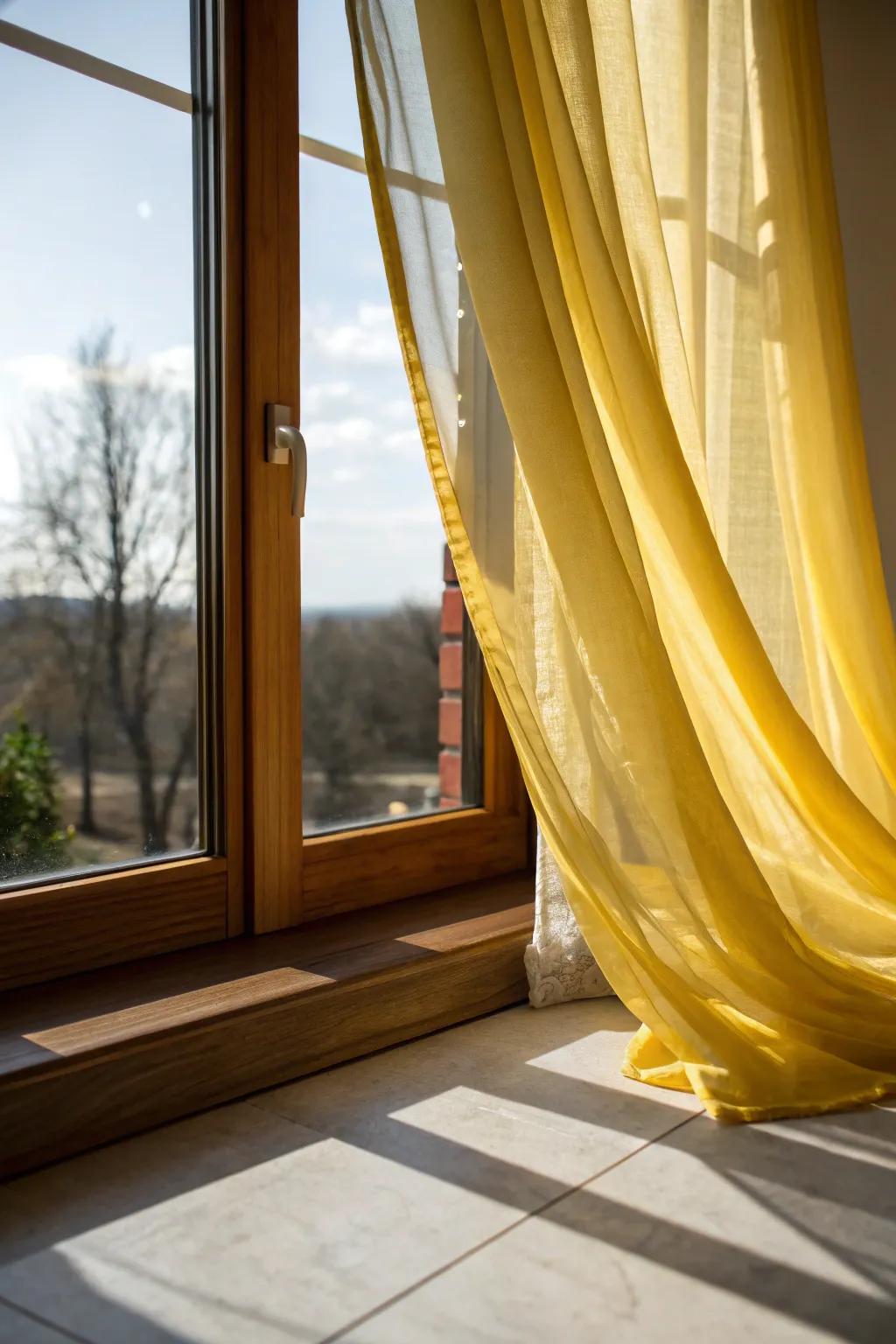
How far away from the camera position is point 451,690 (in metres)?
2.31

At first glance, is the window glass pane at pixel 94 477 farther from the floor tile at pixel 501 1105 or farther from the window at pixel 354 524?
the floor tile at pixel 501 1105

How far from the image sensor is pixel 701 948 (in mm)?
1757

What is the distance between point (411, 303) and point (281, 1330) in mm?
1273

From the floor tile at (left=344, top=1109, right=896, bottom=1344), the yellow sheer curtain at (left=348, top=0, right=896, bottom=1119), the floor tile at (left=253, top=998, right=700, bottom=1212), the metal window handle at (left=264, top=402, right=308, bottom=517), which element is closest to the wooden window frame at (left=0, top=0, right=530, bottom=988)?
the metal window handle at (left=264, top=402, right=308, bottom=517)

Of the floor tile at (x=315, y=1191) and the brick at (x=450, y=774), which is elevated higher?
the brick at (x=450, y=774)

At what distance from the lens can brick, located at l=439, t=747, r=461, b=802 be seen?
2309 mm

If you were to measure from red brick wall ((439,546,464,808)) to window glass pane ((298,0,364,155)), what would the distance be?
2.45ft

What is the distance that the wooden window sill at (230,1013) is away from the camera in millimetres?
1388

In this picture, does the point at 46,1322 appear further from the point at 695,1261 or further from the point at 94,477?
the point at 94,477

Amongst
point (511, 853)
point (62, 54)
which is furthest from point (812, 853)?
point (62, 54)

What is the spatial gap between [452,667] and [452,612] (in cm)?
10

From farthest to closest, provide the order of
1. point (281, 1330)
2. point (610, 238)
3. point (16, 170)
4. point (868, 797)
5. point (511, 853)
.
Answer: point (511, 853), point (868, 797), point (610, 238), point (16, 170), point (281, 1330)

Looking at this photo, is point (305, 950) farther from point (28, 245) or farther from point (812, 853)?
point (28, 245)

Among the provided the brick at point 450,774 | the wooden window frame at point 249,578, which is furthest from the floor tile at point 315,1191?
the brick at point 450,774
